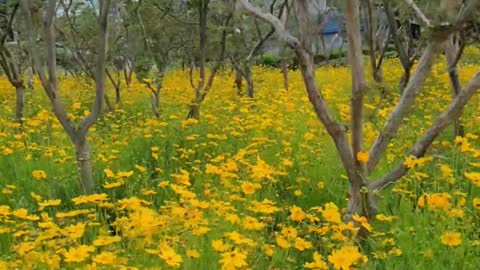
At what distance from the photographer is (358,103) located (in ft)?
9.45

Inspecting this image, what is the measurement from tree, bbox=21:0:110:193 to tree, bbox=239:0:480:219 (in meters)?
1.20

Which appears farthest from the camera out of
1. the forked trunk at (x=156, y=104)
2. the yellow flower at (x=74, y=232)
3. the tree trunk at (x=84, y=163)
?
the forked trunk at (x=156, y=104)

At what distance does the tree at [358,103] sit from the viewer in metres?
2.83

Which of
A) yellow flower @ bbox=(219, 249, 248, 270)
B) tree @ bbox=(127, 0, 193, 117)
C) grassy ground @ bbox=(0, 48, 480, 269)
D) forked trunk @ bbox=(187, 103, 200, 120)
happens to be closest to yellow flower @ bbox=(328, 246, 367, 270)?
grassy ground @ bbox=(0, 48, 480, 269)

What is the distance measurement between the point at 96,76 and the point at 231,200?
129cm

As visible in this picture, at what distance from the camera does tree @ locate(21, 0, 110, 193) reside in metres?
3.79

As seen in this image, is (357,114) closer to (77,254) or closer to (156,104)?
(77,254)

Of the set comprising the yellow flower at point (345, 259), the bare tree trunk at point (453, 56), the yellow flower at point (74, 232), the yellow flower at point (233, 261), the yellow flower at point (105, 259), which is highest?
the bare tree trunk at point (453, 56)

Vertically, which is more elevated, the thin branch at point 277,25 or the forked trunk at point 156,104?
the thin branch at point 277,25

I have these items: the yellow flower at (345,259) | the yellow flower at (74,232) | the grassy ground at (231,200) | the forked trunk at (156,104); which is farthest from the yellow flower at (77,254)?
the forked trunk at (156,104)

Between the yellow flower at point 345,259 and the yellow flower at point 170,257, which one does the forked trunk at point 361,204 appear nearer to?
the yellow flower at point 345,259

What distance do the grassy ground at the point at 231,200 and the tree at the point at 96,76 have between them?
0.78 ft

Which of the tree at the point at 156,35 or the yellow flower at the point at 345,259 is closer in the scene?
the yellow flower at the point at 345,259

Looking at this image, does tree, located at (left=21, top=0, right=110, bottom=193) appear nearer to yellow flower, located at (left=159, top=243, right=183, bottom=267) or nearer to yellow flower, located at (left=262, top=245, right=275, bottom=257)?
yellow flower, located at (left=262, top=245, right=275, bottom=257)
